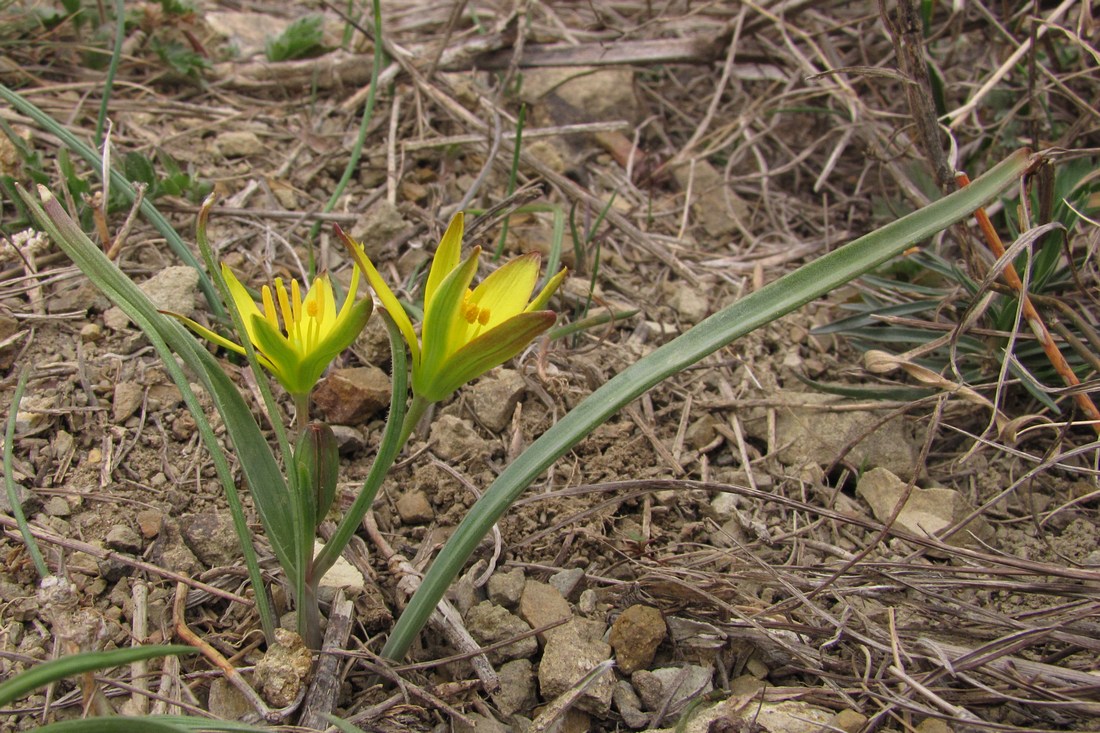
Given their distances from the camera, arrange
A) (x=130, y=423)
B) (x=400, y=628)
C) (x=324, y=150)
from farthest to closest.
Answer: (x=324, y=150) < (x=130, y=423) < (x=400, y=628)

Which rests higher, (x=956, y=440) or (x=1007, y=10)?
(x=1007, y=10)

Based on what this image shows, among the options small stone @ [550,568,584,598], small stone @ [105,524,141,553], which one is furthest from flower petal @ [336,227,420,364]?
small stone @ [105,524,141,553]

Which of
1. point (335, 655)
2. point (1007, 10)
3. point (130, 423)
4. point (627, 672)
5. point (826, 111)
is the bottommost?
point (627, 672)

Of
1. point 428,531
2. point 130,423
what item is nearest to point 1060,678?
point 428,531

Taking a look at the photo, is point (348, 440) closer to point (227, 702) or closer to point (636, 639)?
point (227, 702)

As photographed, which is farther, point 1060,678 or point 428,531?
Answer: point 428,531

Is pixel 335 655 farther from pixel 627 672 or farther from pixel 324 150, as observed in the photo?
pixel 324 150
